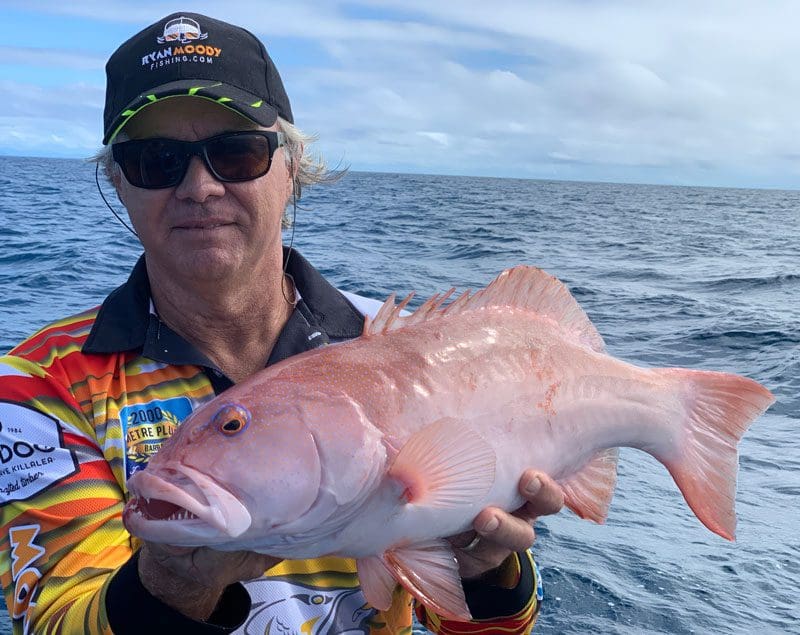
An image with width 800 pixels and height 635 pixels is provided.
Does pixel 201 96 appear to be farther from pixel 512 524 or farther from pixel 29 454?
pixel 512 524

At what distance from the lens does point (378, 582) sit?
1.99 metres

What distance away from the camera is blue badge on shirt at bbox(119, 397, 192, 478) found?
247cm

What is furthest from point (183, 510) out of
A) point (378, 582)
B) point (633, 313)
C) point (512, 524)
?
point (633, 313)

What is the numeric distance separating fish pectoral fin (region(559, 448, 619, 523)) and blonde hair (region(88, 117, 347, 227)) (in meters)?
1.55

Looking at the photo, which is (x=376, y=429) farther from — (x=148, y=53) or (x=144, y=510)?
(x=148, y=53)

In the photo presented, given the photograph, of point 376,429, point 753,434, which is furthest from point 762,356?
point 376,429

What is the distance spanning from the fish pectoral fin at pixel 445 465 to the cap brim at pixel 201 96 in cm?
133

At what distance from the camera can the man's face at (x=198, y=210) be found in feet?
8.70

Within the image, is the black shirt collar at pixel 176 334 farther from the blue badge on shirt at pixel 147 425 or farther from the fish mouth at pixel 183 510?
the fish mouth at pixel 183 510

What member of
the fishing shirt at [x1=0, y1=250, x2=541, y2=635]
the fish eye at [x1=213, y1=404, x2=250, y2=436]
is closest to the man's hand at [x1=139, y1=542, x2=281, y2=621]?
the fishing shirt at [x1=0, y1=250, x2=541, y2=635]

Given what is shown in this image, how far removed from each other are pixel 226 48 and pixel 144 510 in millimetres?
1755

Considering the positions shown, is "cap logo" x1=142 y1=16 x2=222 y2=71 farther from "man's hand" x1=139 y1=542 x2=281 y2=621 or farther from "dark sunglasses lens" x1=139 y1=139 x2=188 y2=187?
"man's hand" x1=139 y1=542 x2=281 y2=621

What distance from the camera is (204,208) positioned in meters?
2.65

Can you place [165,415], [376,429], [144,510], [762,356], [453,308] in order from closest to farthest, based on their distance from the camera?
1. [144,510]
2. [376,429]
3. [453,308]
4. [165,415]
5. [762,356]
